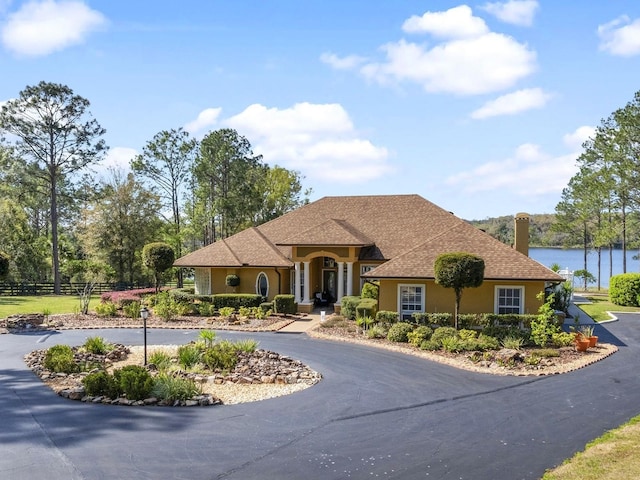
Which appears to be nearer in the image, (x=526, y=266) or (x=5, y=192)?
(x=526, y=266)

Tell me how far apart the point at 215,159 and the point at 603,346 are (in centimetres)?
3630

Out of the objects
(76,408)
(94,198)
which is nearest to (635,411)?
(76,408)

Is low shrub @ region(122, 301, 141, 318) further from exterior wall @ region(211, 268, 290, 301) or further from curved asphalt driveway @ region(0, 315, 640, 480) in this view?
curved asphalt driveway @ region(0, 315, 640, 480)

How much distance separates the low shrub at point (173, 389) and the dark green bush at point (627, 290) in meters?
30.0

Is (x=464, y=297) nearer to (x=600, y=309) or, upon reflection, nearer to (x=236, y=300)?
(x=236, y=300)

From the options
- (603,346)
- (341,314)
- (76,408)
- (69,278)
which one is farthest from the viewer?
(69,278)

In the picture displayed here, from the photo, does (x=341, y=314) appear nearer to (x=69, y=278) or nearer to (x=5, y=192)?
(x=69, y=278)

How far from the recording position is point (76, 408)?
42.0ft

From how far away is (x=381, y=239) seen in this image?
32.2m

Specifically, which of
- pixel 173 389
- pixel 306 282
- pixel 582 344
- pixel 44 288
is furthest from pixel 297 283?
pixel 44 288

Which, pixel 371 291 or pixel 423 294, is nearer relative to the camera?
pixel 423 294

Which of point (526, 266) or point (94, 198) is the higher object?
point (94, 198)

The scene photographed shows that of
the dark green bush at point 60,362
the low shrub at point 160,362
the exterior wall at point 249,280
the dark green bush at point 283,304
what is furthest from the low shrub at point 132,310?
the low shrub at point 160,362

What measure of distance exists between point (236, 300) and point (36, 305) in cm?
1445
